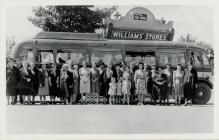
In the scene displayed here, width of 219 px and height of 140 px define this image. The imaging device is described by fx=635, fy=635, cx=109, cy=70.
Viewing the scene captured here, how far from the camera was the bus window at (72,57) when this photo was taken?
13.9 meters

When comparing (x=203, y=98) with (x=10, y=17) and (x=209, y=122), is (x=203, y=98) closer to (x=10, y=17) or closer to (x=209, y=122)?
(x=209, y=122)

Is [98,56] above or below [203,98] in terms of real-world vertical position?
above

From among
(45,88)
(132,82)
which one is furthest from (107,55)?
(45,88)

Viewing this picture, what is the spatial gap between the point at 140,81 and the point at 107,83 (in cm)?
71

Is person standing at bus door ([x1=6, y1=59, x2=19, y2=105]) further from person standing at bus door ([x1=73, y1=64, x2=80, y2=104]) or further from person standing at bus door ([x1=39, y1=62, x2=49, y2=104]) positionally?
person standing at bus door ([x1=73, y1=64, x2=80, y2=104])

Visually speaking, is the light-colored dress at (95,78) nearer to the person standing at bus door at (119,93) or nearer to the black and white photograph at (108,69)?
the black and white photograph at (108,69)

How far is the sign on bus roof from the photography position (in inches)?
514

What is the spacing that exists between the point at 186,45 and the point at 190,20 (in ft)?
3.32

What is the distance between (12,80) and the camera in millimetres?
13047

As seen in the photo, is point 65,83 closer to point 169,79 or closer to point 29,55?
point 29,55

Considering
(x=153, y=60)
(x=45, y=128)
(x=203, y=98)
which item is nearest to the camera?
(x=45, y=128)

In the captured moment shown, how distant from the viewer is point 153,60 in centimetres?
1420

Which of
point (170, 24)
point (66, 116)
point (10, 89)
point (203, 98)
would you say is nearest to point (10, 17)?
point (10, 89)

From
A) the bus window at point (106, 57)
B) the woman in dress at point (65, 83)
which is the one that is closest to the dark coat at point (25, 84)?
the woman in dress at point (65, 83)
